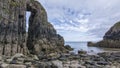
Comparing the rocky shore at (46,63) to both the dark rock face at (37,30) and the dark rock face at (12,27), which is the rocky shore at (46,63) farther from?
the dark rock face at (37,30)

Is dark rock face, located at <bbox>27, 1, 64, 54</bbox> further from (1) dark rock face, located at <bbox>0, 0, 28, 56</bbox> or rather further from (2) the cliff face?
(1) dark rock face, located at <bbox>0, 0, 28, 56</bbox>

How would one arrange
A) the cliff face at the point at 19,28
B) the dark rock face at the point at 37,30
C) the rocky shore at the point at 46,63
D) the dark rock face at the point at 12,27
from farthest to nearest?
the dark rock face at the point at 37,30, the cliff face at the point at 19,28, the dark rock face at the point at 12,27, the rocky shore at the point at 46,63

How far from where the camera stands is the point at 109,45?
10212 centimetres

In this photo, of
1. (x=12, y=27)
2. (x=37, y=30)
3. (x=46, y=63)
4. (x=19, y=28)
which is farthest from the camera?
(x=37, y=30)

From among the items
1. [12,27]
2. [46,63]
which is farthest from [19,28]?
[46,63]

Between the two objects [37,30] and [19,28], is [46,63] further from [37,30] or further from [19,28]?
[37,30]

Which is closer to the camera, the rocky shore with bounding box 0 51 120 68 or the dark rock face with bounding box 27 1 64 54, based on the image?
the rocky shore with bounding box 0 51 120 68

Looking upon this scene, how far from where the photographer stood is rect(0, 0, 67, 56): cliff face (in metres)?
35.8

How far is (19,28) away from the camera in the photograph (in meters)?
41.9

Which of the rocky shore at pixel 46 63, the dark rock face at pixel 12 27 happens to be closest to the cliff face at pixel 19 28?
the dark rock face at pixel 12 27

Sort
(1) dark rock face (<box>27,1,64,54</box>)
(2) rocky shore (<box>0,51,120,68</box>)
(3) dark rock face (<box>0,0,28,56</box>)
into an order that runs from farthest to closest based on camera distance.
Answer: (1) dark rock face (<box>27,1,64,54</box>), (3) dark rock face (<box>0,0,28,56</box>), (2) rocky shore (<box>0,51,120,68</box>)

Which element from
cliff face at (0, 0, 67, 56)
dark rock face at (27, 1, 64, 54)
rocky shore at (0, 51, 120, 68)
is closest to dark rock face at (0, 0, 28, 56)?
cliff face at (0, 0, 67, 56)

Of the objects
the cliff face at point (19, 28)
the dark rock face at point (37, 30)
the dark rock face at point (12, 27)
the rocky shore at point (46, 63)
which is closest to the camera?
the rocky shore at point (46, 63)

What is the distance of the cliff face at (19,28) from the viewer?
1407 inches
